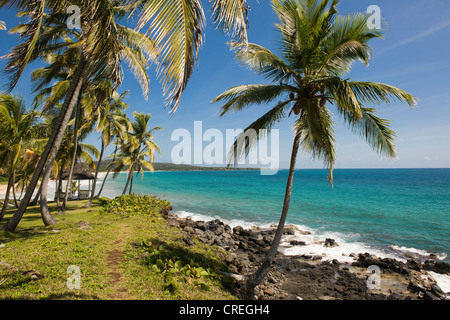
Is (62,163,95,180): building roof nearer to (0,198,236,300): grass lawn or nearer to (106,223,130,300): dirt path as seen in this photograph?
(0,198,236,300): grass lawn

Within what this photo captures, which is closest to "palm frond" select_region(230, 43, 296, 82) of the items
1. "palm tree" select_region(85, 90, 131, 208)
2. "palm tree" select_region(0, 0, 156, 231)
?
"palm tree" select_region(0, 0, 156, 231)

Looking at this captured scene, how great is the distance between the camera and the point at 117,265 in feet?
17.5

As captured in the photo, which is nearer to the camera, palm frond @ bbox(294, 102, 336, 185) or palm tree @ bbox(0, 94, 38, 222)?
palm frond @ bbox(294, 102, 336, 185)

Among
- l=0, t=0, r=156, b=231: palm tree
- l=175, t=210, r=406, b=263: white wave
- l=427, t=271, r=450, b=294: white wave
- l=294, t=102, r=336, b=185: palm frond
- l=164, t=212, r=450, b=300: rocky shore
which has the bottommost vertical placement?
l=175, t=210, r=406, b=263: white wave

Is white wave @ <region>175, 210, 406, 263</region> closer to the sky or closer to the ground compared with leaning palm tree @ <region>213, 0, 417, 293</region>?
closer to the ground

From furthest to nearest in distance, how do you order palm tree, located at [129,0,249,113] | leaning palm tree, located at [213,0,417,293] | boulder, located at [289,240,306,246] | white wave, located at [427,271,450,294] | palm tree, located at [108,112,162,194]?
1. palm tree, located at [108,112,162,194]
2. boulder, located at [289,240,306,246]
3. white wave, located at [427,271,450,294]
4. leaning palm tree, located at [213,0,417,293]
5. palm tree, located at [129,0,249,113]

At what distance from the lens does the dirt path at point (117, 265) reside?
411 centimetres

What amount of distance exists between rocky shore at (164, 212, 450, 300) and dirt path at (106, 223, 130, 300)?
90.3 inches

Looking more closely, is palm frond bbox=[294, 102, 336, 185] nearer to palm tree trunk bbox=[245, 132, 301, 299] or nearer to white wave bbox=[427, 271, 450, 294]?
palm tree trunk bbox=[245, 132, 301, 299]

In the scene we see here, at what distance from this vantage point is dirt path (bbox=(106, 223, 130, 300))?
4110mm

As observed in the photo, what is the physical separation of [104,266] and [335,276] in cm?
786

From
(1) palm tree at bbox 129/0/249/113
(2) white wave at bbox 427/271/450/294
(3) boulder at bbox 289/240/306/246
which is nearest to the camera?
(1) palm tree at bbox 129/0/249/113
